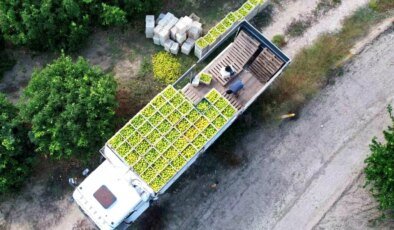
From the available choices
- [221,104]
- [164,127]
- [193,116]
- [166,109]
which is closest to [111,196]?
[164,127]

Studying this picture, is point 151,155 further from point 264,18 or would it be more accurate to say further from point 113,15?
point 264,18

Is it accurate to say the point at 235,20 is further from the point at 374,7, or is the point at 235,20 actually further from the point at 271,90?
the point at 374,7

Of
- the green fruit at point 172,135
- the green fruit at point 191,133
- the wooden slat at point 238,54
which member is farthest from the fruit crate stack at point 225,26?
the green fruit at point 172,135

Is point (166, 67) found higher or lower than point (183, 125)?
higher

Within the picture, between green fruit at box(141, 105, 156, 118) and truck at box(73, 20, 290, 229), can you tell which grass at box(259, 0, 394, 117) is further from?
green fruit at box(141, 105, 156, 118)

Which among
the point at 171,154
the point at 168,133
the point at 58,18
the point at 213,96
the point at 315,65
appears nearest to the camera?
the point at 171,154

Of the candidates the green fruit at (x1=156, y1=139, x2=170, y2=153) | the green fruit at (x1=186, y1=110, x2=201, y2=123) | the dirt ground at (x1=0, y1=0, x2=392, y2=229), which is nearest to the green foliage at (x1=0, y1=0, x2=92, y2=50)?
the dirt ground at (x1=0, y1=0, x2=392, y2=229)
